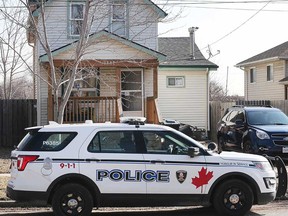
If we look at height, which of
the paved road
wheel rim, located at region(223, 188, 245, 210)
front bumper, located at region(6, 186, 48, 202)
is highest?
front bumper, located at region(6, 186, 48, 202)

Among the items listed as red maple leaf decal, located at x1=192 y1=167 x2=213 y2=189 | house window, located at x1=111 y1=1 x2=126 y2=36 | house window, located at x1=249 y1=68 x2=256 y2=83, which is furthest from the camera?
house window, located at x1=249 y1=68 x2=256 y2=83

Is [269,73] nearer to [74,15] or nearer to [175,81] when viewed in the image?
[175,81]

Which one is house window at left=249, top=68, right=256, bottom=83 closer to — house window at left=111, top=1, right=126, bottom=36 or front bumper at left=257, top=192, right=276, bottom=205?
house window at left=111, top=1, right=126, bottom=36

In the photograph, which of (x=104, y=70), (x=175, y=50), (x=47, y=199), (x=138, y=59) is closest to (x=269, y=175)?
(x=47, y=199)

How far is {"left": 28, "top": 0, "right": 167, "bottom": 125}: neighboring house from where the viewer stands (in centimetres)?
1869

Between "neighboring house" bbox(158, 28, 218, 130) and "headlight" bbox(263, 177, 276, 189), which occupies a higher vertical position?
"neighboring house" bbox(158, 28, 218, 130)

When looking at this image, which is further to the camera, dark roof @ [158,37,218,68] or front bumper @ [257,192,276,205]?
dark roof @ [158,37,218,68]

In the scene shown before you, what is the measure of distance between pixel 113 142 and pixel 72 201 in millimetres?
1175

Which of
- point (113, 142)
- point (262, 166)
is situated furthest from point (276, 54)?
point (113, 142)

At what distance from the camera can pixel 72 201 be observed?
824 cm

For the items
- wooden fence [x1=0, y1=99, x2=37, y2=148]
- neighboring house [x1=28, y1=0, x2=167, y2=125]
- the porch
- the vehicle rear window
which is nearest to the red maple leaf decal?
the vehicle rear window

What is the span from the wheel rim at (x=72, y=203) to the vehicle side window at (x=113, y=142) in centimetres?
79

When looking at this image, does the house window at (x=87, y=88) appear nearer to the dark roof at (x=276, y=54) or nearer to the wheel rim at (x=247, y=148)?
the wheel rim at (x=247, y=148)

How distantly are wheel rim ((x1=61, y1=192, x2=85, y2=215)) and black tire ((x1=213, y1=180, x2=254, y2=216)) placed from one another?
7.38 feet
